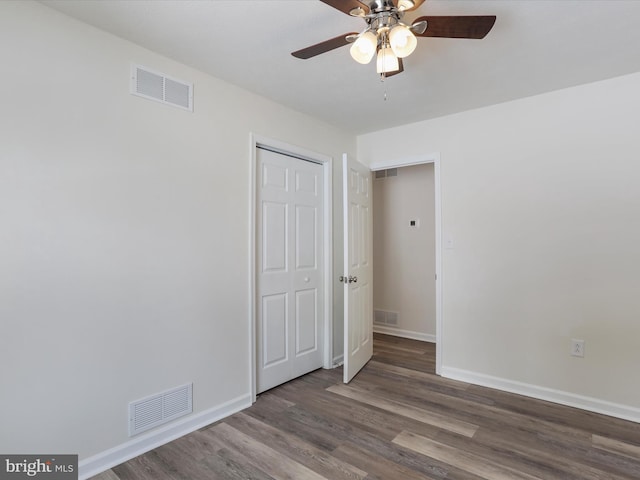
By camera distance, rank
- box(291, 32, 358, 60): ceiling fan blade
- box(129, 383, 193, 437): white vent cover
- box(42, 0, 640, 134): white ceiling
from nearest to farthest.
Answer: box(291, 32, 358, 60): ceiling fan blade < box(42, 0, 640, 134): white ceiling < box(129, 383, 193, 437): white vent cover

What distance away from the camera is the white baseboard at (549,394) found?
251 centimetres

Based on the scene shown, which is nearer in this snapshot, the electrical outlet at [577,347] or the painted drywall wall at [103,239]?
the painted drywall wall at [103,239]

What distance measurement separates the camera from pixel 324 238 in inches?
138

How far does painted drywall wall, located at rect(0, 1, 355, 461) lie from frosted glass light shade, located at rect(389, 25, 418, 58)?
1.50 m

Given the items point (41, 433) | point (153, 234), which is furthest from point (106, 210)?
point (41, 433)

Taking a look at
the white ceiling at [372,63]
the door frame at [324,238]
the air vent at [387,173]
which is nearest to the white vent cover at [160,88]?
the white ceiling at [372,63]

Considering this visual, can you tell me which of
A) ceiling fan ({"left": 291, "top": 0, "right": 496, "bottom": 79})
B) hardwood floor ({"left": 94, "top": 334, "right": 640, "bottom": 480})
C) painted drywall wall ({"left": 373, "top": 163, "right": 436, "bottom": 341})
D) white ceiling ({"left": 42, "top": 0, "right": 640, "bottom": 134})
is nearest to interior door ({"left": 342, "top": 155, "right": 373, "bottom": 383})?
hardwood floor ({"left": 94, "top": 334, "right": 640, "bottom": 480})

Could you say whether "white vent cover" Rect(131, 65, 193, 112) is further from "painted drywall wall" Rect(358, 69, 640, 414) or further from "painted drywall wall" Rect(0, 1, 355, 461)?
"painted drywall wall" Rect(358, 69, 640, 414)

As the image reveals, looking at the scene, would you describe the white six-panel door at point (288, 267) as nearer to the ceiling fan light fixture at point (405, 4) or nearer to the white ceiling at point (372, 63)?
the white ceiling at point (372, 63)

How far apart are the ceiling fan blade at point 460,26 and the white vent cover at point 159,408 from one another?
2.48m

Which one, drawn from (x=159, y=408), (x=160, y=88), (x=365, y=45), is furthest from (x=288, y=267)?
(x=365, y=45)

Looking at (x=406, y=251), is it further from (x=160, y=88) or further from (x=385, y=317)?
(x=160, y=88)

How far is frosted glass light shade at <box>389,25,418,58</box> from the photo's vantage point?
1469 mm

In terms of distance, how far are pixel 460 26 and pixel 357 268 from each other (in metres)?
2.24
